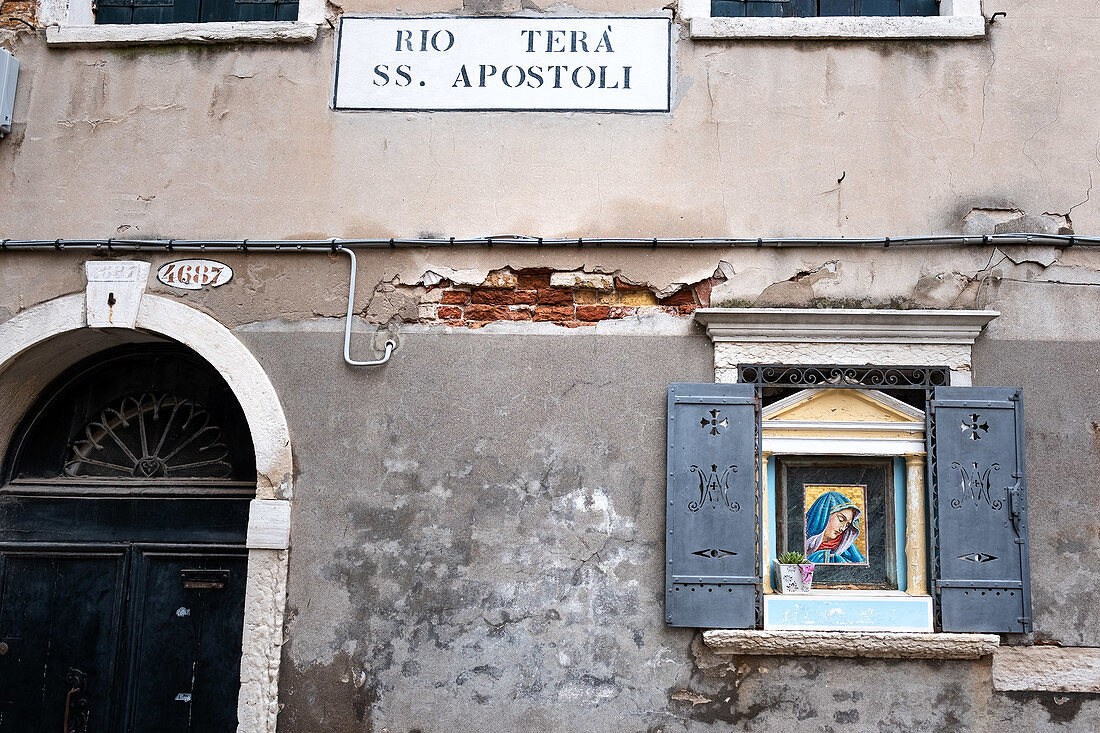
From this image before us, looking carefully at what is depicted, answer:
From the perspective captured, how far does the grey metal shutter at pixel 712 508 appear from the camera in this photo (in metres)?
3.63

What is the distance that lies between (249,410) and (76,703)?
187cm

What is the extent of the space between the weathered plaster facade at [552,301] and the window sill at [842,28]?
6 cm

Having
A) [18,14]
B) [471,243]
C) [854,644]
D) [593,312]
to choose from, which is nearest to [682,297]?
[593,312]

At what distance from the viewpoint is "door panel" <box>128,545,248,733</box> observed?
13.6 ft

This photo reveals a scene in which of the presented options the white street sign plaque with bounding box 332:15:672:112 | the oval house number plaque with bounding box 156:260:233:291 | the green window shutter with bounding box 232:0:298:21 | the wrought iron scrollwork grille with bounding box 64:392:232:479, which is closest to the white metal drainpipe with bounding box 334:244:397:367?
the oval house number plaque with bounding box 156:260:233:291

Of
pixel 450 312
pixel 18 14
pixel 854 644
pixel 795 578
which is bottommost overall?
pixel 854 644

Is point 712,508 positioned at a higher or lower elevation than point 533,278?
lower

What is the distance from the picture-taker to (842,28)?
13.1ft

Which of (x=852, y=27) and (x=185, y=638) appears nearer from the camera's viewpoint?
(x=852, y=27)

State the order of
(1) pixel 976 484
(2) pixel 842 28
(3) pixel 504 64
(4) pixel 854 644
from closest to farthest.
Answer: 1. (4) pixel 854 644
2. (1) pixel 976 484
3. (2) pixel 842 28
4. (3) pixel 504 64

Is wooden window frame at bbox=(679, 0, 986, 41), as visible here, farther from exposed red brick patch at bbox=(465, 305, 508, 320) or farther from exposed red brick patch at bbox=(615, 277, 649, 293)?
exposed red brick patch at bbox=(465, 305, 508, 320)

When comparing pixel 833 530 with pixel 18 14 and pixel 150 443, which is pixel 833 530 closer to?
pixel 150 443

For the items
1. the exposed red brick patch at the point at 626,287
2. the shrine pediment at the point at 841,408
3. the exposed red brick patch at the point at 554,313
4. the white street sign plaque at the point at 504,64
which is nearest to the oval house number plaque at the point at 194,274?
the white street sign plaque at the point at 504,64

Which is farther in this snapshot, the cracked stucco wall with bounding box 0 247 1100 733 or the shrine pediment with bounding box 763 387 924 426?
the shrine pediment with bounding box 763 387 924 426
